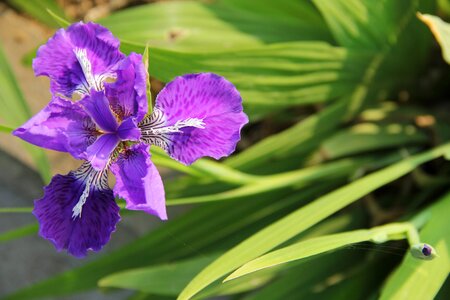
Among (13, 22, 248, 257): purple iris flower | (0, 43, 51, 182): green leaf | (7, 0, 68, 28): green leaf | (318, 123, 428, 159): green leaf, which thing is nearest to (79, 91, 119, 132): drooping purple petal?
(13, 22, 248, 257): purple iris flower

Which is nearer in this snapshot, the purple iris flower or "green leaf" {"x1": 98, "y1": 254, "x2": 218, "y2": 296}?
the purple iris flower

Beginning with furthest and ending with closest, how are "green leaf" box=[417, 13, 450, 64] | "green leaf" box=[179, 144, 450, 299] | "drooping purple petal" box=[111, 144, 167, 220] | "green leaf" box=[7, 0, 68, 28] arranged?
1. "green leaf" box=[7, 0, 68, 28]
2. "green leaf" box=[417, 13, 450, 64]
3. "green leaf" box=[179, 144, 450, 299]
4. "drooping purple petal" box=[111, 144, 167, 220]

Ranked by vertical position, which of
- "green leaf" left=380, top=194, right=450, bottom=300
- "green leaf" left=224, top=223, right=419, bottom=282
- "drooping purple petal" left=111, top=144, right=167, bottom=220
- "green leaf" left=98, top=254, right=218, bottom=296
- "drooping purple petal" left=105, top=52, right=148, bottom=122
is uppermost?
"drooping purple petal" left=105, top=52, right=148, bottom=122

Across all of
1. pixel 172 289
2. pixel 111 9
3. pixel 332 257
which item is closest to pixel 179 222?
pixel 172 289

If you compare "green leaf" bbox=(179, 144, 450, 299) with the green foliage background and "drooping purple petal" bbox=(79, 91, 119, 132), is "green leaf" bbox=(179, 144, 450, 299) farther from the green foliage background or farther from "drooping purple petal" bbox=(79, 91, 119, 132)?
"drooping purple petal" bbox=(79, 91, 119, 132)

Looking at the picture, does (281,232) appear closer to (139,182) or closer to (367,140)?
(139,182)

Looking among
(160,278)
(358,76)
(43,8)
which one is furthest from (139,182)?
(43,8)
